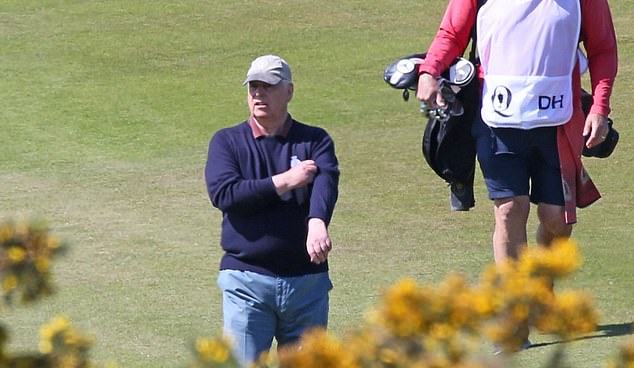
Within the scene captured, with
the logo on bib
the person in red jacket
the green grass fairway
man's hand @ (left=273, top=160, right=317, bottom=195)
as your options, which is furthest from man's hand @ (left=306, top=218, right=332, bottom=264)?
the logo on bib

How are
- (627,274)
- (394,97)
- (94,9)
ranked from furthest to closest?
(94,9)
(394,97)
(627,274)

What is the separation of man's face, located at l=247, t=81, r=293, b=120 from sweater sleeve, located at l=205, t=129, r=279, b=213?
0.52 feet

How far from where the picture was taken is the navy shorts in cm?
709

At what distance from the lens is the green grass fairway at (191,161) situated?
8117 millimetres

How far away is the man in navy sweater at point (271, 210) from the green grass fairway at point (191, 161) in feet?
1.19

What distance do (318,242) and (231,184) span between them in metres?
0.46

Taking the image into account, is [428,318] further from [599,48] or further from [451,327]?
[599,48]

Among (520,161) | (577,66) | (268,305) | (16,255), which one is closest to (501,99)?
(520,161)

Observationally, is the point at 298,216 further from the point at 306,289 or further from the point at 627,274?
the point at 627,274

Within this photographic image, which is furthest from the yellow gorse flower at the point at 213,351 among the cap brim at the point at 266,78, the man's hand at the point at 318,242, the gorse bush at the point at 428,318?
the cap brim at the point at 266,78

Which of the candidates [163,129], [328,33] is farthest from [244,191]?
[328,33]

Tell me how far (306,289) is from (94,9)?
464 inches

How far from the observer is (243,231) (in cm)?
571

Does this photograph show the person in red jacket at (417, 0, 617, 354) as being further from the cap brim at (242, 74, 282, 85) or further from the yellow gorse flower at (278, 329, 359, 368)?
the yellow gorse flower at (278, 329, 359, 368)
